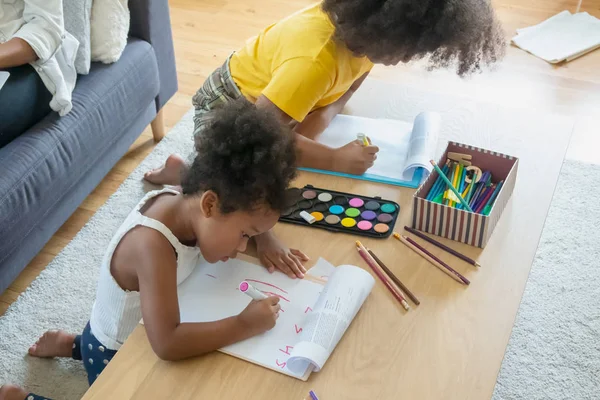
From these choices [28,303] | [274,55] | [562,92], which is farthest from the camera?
[562,92]

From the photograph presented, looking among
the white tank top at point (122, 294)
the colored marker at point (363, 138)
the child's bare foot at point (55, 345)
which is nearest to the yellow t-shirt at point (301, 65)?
the colored marker at point (363, 138)

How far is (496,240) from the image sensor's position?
1099 millimetres

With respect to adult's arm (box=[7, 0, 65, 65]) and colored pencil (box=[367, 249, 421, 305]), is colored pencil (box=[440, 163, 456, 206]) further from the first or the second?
adult's arm (box=[7, 0, 65, 65])

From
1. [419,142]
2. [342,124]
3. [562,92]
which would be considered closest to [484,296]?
[419,142]

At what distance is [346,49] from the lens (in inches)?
51.5

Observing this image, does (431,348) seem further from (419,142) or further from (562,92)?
(562,92)

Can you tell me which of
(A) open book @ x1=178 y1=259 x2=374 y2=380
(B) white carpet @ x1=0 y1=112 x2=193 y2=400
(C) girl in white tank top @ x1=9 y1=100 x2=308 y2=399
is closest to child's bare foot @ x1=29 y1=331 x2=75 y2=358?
(B) white carpet @ x1=0 y1=112 x2=193 y2=400

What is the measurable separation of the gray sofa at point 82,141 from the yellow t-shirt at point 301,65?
49 centimetres

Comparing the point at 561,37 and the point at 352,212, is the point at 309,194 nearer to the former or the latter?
the point at 352,212

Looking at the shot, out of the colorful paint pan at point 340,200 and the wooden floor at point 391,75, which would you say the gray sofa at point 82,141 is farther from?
the colorful paint pan at point 340,200

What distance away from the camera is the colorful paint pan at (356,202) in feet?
3.82

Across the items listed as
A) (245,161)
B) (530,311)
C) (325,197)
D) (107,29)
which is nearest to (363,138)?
(325,197)

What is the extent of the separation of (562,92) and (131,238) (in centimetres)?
197

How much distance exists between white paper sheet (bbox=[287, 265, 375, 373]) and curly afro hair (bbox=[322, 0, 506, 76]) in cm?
46
